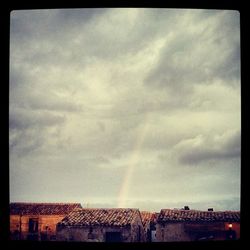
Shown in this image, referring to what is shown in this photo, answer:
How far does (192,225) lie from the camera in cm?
1795

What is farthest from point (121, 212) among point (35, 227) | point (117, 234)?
point (35, 227)

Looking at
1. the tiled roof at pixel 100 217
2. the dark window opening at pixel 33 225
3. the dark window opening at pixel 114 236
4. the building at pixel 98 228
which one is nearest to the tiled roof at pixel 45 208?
the dark window opening at pixel 33 225

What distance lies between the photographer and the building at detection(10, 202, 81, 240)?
826 inches

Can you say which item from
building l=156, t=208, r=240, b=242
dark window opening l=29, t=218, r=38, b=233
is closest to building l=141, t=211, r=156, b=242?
building l=156, t=208, r=240, b=242

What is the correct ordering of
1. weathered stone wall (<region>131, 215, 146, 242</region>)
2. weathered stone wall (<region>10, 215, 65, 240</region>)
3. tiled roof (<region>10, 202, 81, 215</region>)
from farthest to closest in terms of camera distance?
1. tiled roof (<region>10, 202, 81, 215</region>)
2. weathered stone wall (<region>10, 215, 65, 240</region>)
3. weathered stone wall (<region>131, 215, 146, 242</region>)

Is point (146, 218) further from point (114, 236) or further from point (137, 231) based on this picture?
point (114, 236)

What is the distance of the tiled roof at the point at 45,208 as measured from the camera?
69.1 feet

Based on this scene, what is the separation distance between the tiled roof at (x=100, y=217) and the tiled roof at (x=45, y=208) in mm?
2450

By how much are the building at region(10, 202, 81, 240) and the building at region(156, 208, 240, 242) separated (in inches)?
229

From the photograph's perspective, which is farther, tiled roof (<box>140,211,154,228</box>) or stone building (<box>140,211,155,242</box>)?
tiled roof (<box>140,211,154,228</box>)

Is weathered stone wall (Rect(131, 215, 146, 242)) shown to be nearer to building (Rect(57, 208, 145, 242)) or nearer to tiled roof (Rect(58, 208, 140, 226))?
building (Rect(57, 208, 145, 242))

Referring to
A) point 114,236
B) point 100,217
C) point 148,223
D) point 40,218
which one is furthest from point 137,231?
point 40,218

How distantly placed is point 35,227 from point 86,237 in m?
4.97
